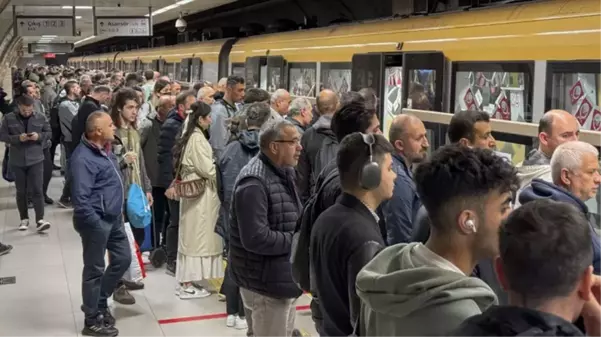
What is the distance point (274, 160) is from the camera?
3.68 m

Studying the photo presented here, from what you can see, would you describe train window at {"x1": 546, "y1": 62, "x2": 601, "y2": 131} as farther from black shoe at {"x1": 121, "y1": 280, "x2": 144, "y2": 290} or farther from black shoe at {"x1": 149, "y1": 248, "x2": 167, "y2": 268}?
black shoe at {"x1": 149, "y1": 248, "x2": 167, "y2": 268}

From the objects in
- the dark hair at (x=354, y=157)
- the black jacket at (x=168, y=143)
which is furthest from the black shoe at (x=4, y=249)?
the dark hair at (x=354, y=157)

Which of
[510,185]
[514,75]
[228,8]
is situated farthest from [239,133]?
[228,8]

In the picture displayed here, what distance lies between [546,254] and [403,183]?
2.20 metres

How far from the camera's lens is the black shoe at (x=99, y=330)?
514 centimetres

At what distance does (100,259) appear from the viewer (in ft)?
16.3

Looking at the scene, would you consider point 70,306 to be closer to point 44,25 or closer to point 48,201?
point 48,201

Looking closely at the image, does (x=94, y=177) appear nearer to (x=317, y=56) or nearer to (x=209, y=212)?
(x=209, y=212)

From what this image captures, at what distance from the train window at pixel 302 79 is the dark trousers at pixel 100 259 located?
128 inches

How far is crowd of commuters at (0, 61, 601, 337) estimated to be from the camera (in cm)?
156

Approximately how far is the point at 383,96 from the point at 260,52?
4.12 metres

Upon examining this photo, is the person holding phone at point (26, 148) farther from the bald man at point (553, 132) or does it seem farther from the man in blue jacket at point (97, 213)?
the bald man at point (553, 132)

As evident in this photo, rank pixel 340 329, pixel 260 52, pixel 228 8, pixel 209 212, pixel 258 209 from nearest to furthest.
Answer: pixel 340 329 → pixel 258 209 → pixel 209 212 → pixel 260 52 → pixel 228 8

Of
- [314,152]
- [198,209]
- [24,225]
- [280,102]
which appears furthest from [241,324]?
[24,225]
